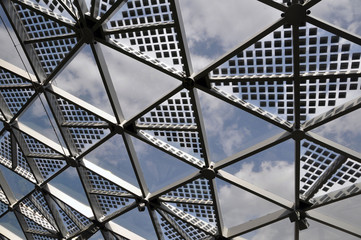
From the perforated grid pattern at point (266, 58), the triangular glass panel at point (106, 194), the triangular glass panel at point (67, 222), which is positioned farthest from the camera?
the triangular glass panel at point (67, 222)

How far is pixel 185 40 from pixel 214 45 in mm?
1075

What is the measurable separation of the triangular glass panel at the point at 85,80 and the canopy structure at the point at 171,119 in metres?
0.07

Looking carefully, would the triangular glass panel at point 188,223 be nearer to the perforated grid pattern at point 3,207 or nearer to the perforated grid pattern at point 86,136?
the perforated grid pattern at point 86,136

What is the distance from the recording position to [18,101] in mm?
20047

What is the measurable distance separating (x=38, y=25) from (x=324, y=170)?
1383 cm

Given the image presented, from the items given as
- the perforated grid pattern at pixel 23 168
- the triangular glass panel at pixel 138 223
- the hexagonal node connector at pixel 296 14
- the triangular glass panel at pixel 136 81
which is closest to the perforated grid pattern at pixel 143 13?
the triangular glass panel at pixel 136 81

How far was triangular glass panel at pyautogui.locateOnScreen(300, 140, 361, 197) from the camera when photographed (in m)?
14.1

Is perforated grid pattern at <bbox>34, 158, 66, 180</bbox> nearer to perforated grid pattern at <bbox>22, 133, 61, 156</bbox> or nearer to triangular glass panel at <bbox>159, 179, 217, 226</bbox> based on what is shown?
perforated grid pattern at <bbox>22, 133, 61, 156</bbox>

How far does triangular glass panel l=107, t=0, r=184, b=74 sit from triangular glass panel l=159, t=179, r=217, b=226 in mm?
6570

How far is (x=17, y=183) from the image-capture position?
25.2 meters

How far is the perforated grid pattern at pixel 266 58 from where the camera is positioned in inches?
454

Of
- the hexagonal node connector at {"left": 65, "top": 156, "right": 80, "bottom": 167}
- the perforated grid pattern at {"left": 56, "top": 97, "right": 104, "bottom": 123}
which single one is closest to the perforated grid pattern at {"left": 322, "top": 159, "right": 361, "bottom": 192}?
the perforated grid pattern at {"left": 56, "top": 97, "right": 104, "bottom": 123}

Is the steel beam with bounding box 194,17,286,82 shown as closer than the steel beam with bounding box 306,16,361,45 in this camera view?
No

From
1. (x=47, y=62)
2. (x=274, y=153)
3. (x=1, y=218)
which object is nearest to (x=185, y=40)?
(x=274, y=153)
